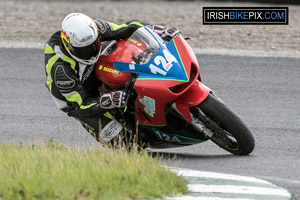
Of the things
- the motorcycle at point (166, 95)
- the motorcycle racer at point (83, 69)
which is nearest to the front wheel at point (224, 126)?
the motorcycle at point (166, 95)

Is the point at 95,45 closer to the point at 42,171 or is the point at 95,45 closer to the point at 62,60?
the point at 62,60

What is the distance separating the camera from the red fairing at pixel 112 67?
7191 millimetres

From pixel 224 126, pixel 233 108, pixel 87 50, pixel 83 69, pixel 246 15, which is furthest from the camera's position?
pixel 246 15

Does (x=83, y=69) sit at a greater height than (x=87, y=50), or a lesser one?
lesser

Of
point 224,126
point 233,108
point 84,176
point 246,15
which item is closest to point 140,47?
point 224,126

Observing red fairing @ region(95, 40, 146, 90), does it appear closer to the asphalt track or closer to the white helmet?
the white helmet

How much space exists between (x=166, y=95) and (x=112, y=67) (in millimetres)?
764

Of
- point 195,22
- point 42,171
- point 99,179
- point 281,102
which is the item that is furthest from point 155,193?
point 195,22

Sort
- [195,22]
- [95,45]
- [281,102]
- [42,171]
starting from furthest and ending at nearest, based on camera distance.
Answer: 1. [195,22]
2. [281,102]
3. [95,45]
4. [42,171]

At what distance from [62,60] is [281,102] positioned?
386cm

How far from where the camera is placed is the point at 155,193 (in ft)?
18.2

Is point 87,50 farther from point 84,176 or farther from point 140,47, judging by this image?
point 84,176

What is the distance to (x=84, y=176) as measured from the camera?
567 cm

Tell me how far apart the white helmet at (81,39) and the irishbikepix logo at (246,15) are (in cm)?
904
